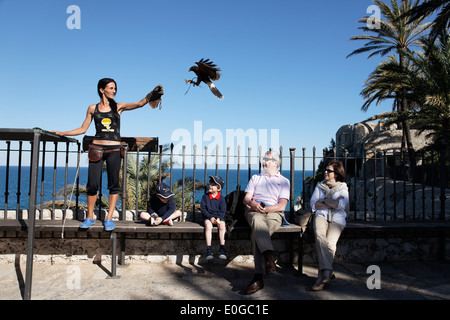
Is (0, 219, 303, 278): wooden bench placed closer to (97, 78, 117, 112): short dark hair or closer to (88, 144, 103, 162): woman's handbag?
(88, 144, 103, 162): woman's handbag

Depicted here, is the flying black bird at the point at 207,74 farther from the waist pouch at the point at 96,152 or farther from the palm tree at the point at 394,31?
the palm tree at the point at 394,31

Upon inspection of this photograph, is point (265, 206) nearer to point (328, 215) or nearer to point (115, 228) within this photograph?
point (328, 215)

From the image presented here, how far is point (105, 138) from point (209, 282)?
7.34 ft

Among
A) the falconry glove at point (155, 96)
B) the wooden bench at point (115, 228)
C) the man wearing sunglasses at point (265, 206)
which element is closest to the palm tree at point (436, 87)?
the man wearing sunglasses at point (265, 206)

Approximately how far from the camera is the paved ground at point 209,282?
12.0 feet

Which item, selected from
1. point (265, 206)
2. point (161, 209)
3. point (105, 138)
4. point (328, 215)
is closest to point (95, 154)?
point (105, 138)

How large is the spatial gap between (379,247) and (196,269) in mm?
2791

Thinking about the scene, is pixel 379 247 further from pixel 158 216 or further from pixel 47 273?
pixel 47 273

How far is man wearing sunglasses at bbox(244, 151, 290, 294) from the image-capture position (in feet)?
12.7

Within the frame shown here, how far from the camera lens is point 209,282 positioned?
13.3 feet

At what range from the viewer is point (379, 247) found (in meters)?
5.07

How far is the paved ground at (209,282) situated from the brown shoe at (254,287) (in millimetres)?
54
